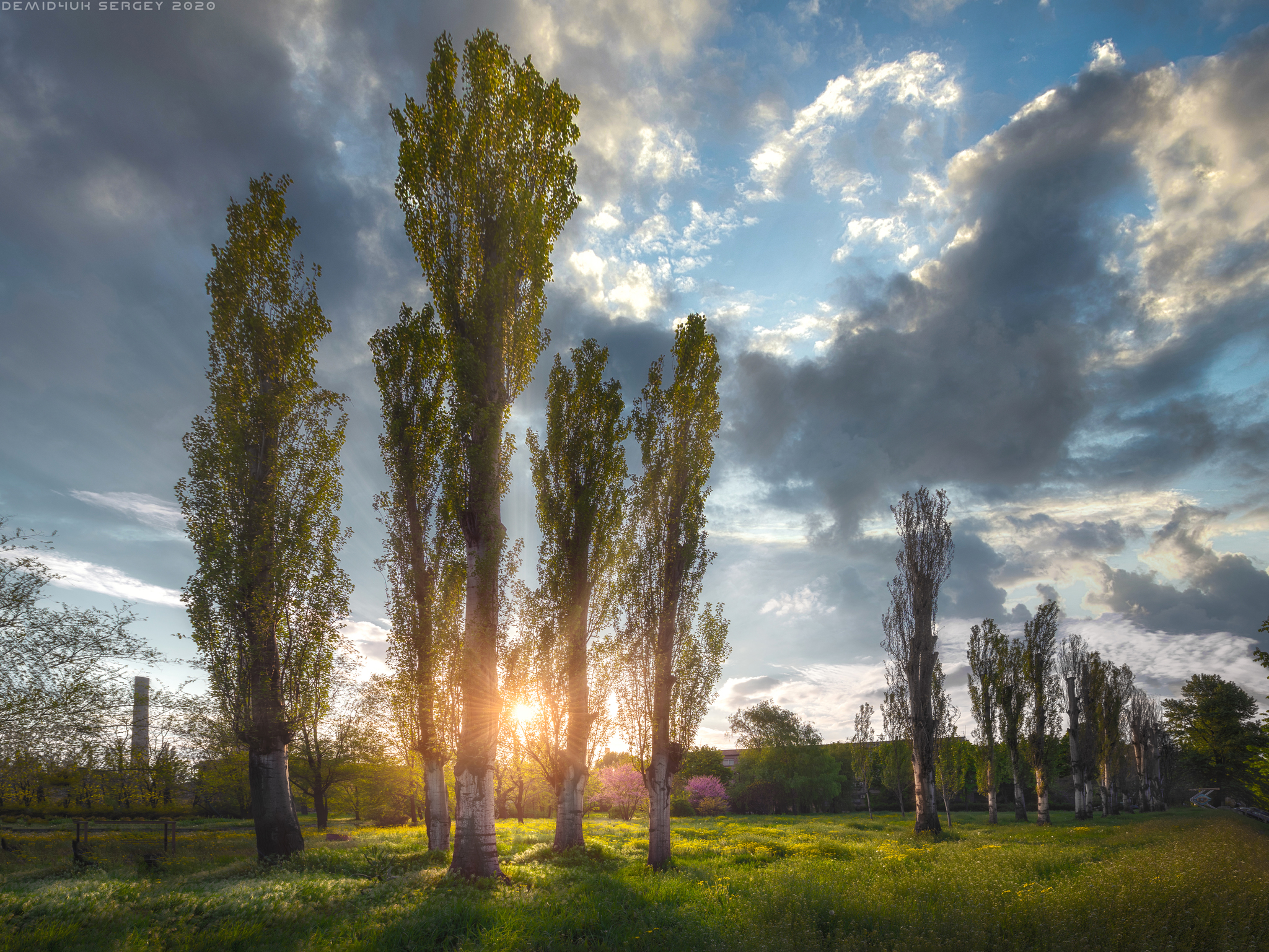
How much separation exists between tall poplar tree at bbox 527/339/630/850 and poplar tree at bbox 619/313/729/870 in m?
1.11

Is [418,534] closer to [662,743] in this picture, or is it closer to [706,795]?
[662,743]

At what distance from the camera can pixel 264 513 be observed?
747 inches

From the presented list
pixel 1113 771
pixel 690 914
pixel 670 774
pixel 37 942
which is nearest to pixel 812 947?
pixel 690 914

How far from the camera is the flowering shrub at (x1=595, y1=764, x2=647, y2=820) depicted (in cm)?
4869

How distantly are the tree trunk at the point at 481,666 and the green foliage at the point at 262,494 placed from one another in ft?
28.6

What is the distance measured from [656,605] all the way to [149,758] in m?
30.0

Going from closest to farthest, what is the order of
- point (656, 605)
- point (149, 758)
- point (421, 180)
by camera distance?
point (421, 180)
point (656, 605)
point (149, 758)

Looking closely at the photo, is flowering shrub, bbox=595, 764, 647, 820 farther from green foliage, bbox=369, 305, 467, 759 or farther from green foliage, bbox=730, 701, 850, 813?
green foliage, bbox=369, 305, 467, 759

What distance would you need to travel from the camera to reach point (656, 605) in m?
18.1

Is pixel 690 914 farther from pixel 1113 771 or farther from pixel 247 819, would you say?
pixel 1113 771

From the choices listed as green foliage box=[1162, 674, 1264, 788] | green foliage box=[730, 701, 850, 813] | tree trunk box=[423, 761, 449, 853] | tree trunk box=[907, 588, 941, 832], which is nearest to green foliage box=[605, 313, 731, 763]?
tree trunk box=[423, 761, 449, 853]

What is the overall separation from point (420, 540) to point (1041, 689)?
48.4 metres

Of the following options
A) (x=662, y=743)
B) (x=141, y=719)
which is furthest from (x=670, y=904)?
(x=141, y=719)

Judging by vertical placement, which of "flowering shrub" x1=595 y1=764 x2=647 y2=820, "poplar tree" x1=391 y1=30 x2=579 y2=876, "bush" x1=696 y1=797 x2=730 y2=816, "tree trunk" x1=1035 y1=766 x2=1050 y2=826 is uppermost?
"poplar tree" x1=391 y1=30 x2=579 y2=876
